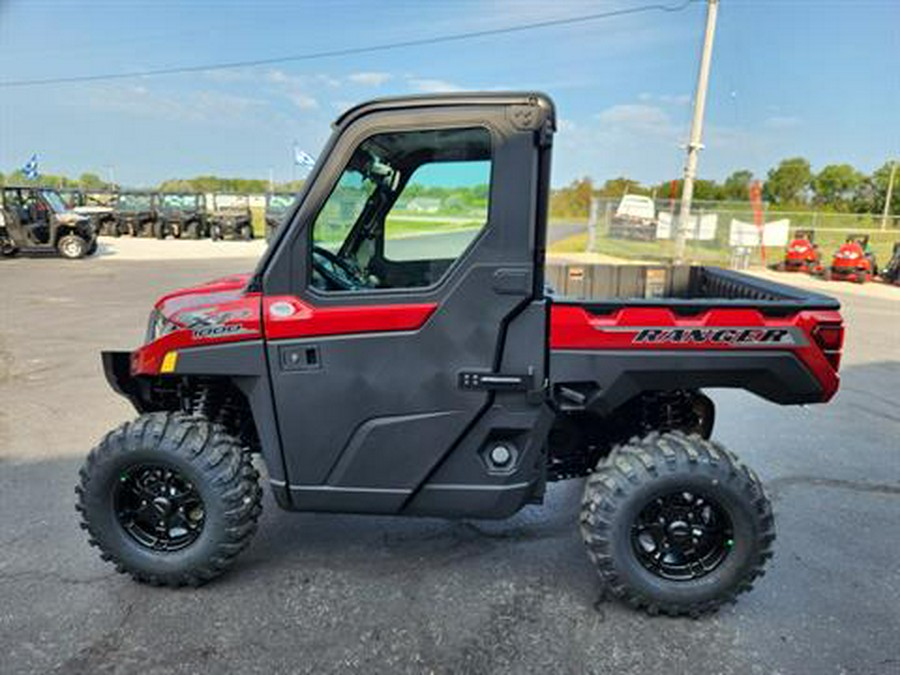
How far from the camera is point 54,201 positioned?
1816 centimetres

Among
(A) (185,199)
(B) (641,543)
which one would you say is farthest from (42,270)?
(B) (641,543)

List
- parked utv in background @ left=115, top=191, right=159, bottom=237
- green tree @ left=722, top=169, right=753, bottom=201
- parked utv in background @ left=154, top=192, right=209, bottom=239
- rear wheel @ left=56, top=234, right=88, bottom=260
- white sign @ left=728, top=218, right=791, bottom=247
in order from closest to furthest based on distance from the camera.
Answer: rear wheel @ left=56, top=234, right=88, bottom=260 → white sign @ left=728, top=218, right=791, bottom=247 → parked utv in background @ left=154, top=192, right=209, bottom=239 → parked utv in background @ left=115, top=191, right=159, bottom=237 → green tree @ left=722, top=169, right=753, bottom=201

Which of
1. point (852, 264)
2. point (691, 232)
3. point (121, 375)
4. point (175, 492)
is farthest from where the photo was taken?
point (691, 232)

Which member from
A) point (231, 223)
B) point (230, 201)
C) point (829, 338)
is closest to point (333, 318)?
point (829, 338)

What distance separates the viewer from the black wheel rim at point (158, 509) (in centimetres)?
293

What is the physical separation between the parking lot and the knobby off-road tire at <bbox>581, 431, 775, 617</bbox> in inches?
6.5

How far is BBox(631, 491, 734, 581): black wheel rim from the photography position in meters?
2.80

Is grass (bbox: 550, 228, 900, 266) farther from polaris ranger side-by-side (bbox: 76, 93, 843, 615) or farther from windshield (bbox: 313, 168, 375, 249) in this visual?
windshield (bbox: 313, 168, 375, 249)

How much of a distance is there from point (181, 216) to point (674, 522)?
27453 millimetres

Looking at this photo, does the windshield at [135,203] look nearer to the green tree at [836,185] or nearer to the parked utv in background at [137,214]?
the parked utv in background at [137,214]

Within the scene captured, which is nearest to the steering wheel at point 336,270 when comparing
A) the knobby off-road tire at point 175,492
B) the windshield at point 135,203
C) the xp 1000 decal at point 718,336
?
the knobby off-road tire at point 175,492

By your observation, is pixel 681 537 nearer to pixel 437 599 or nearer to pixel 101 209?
pixel 437 599

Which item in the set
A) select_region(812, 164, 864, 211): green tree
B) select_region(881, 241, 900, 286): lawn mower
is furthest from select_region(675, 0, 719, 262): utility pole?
select_region(812, 164, 864, 211): green tree

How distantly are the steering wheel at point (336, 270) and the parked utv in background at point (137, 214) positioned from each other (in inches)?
1071
